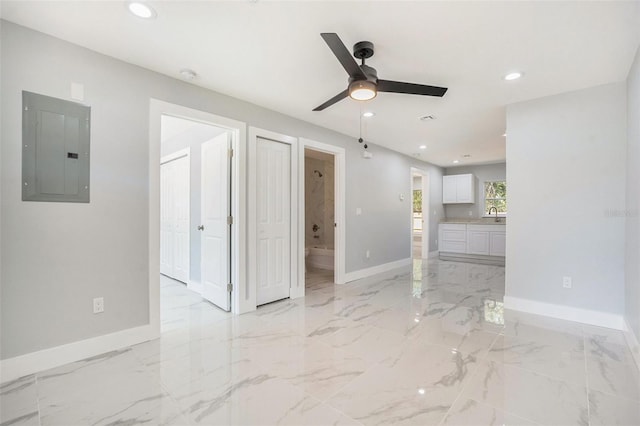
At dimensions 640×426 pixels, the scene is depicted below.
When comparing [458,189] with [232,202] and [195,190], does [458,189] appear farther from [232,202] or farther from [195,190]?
[195,190]

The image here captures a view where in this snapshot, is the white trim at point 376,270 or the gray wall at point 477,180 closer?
the white trim at point 376,270

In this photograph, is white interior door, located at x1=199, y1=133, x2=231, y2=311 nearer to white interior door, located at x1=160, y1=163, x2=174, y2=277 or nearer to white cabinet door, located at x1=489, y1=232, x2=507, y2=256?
white interior door, located at x1=160, y1=163, x2=174, y2=277

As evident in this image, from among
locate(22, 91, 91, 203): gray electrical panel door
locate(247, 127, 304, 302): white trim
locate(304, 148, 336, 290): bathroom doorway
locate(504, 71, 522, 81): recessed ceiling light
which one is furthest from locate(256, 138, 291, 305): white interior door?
locate(304, 148, 336, 290): bathroom doorway

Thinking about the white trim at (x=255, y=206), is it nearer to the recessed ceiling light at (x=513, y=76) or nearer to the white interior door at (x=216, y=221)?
the white interior door at (x=216, y=221)

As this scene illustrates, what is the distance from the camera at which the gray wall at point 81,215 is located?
6.68 feet

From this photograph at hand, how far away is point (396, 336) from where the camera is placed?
2.73m

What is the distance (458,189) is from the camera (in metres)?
7.66

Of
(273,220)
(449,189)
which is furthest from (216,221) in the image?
(449,189)

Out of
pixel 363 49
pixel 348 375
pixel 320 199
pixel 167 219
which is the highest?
pixel 363 49

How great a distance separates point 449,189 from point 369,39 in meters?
6.50

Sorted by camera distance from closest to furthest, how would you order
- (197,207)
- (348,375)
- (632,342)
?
(348,375), (632,342), (197,207)

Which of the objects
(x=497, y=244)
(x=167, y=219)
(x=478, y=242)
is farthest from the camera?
(x=478, y=242)

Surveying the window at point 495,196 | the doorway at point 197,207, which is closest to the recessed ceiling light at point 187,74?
the doorway at point 197,207

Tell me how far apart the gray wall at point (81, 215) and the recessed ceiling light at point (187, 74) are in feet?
0.48
